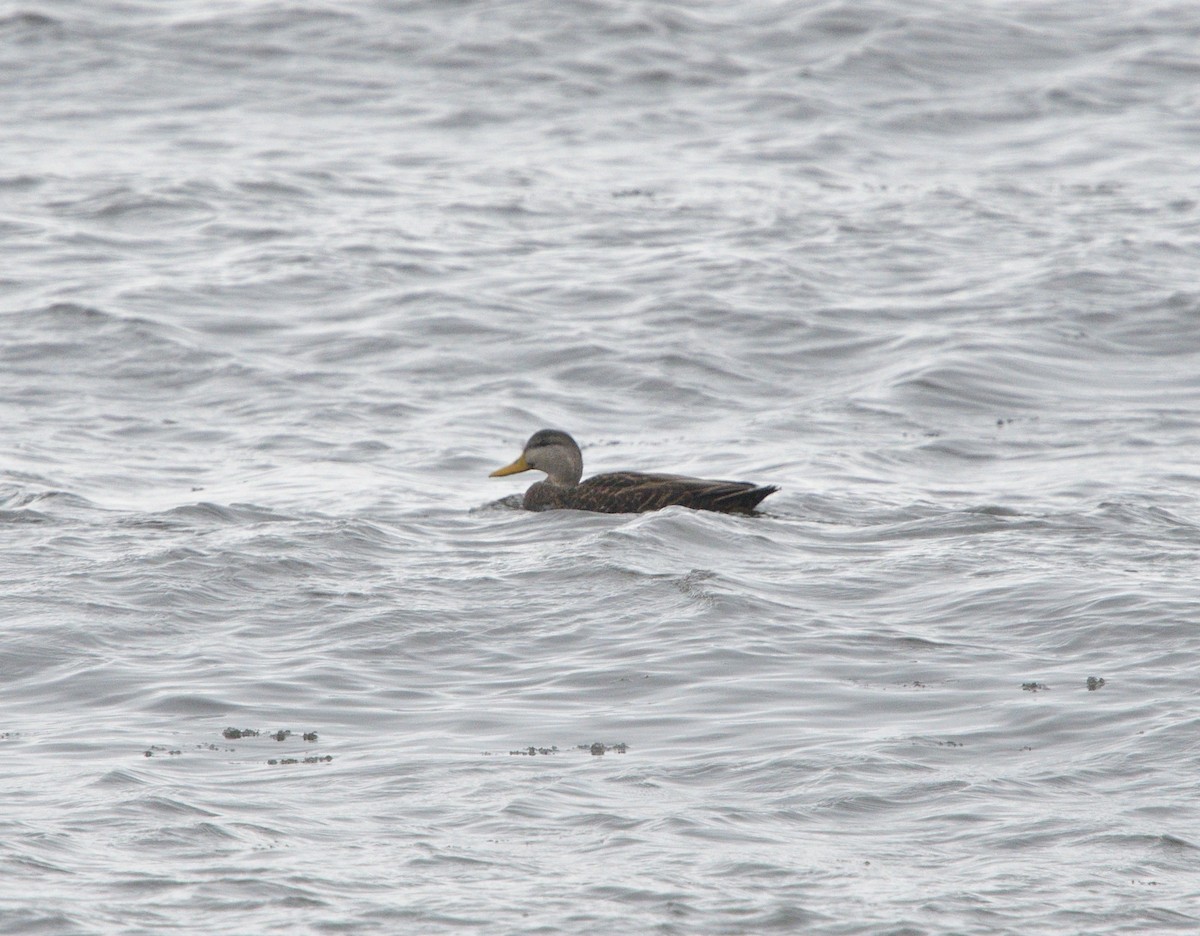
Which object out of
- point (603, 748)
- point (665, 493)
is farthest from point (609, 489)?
point (603, 748)

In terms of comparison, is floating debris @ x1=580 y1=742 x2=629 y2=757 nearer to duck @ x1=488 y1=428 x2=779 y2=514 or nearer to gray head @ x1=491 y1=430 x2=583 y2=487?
duck @ x1=488 y1=428 x2=779 y2=514

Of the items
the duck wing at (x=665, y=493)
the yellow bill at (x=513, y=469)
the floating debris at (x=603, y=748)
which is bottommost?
the yellow bill at (x=513, y=469)

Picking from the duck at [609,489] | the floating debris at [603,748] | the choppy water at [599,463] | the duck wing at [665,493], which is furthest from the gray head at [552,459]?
the floating debris at [603,748]

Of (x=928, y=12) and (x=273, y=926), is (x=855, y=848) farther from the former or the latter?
(x=928, y=12)

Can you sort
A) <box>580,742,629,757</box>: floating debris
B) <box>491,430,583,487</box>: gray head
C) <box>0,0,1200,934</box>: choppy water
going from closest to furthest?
<box>0,0,1200,934</box>: choppy water → <box>580,742,629,757</box>: floating debris → <box>491,430,583,487</box>: gray head

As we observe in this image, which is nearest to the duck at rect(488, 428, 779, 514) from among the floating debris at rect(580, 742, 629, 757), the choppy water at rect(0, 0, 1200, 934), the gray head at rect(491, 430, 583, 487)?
the gray head at rect(491, 430, 583, 487)

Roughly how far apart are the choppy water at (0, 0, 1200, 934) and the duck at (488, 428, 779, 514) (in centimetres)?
18

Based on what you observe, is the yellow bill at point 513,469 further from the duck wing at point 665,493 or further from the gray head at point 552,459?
the duck wing at point 665,493

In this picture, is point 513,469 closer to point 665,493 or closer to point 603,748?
point 665,493

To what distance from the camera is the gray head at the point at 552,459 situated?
11359 mm

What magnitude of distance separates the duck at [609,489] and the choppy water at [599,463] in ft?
0.60

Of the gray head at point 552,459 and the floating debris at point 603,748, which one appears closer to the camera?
the floating debris at point 603,748

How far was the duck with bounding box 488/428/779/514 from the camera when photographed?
34.2 ft

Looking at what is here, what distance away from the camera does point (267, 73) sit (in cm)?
2370
